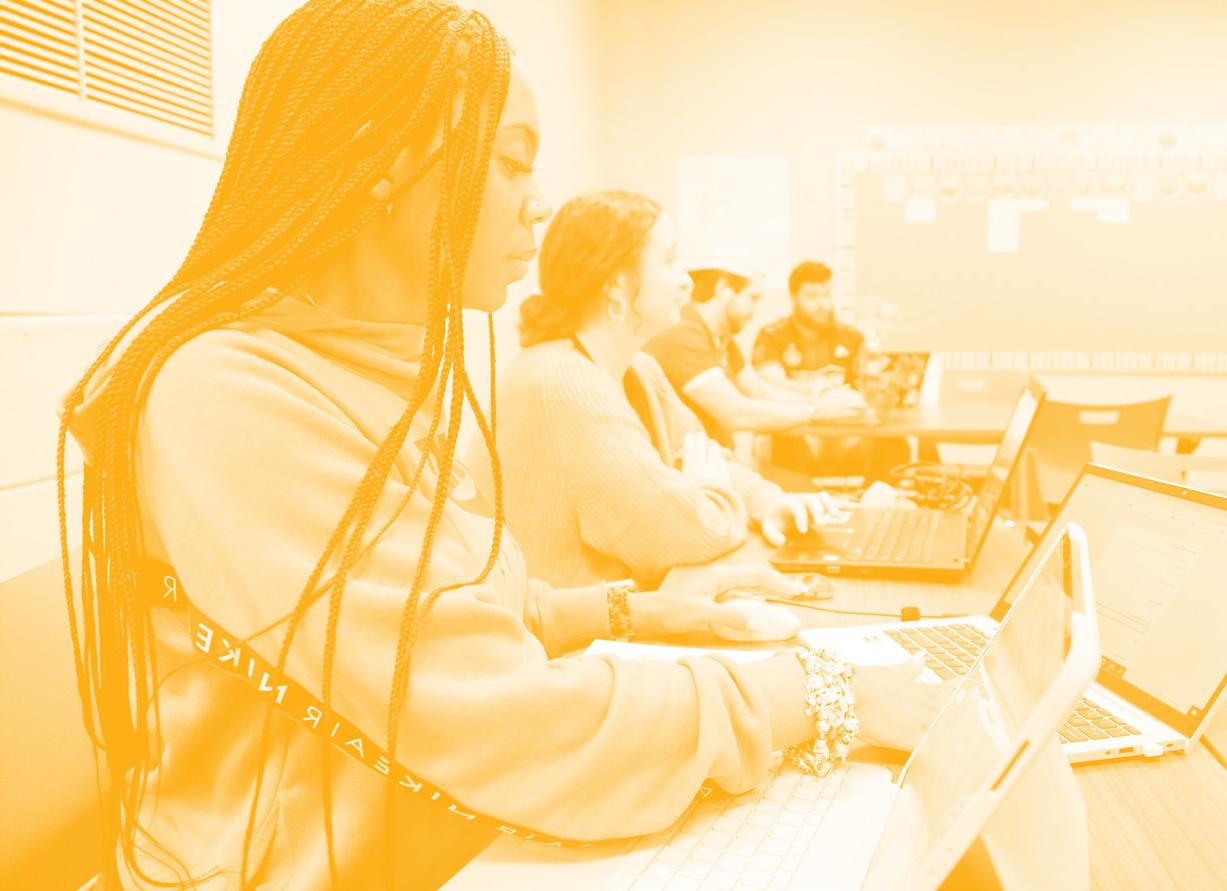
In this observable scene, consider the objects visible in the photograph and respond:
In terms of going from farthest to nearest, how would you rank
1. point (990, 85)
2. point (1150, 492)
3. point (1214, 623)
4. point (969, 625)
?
point (990, 85), point (969, 625), point (1150, 492), point (1214, 623)

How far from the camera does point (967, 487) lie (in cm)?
235

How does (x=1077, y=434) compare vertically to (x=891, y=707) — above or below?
below

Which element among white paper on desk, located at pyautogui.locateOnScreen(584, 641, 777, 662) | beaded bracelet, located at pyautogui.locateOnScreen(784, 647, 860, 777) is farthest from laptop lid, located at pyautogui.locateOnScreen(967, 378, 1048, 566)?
beaded bracelet, located at pyautogui.locateOnScreen(784, 647, 860, 777)

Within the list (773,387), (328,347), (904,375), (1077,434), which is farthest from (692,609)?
(773,387)

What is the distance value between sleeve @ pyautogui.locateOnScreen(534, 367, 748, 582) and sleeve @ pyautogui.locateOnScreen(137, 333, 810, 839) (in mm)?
937

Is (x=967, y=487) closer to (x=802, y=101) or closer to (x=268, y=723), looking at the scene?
(x=268, y=723)

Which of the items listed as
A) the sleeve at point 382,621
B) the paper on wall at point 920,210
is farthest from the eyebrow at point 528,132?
the paper on wall at point 920,210

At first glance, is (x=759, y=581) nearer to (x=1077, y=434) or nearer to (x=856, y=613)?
(x=856, y=613)

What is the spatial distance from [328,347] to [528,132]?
259 millimetres

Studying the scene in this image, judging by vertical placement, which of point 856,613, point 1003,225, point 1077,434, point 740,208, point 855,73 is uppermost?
point 855,73

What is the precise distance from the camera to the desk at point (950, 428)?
3672mm

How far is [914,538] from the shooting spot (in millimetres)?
1825

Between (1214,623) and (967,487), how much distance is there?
1.39 meters

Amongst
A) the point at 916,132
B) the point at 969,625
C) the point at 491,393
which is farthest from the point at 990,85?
the point at 491,393
